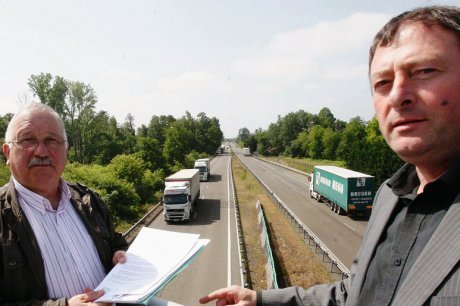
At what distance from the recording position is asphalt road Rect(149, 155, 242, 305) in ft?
46.0

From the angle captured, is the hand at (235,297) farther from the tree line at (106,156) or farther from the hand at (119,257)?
the tree line at (106,156)

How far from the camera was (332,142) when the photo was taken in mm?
89812

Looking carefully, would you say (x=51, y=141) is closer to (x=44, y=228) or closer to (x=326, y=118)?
(x=44, y=228)

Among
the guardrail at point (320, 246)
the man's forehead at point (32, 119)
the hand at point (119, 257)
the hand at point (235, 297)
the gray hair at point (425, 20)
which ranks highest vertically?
the gray hair at point (425, 20)

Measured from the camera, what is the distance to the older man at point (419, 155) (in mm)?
1654

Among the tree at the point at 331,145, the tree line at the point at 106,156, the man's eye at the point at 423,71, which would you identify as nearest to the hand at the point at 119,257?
the man's eye at the point at 423,71

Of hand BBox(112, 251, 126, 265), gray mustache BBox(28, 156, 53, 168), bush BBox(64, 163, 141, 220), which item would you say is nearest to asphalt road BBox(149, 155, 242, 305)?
hand BBox(112, 251, 126, 265)

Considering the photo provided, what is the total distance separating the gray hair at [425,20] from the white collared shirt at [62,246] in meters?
2.97

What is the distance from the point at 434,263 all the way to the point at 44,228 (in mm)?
2918

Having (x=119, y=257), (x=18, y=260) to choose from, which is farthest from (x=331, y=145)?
(x=18, y=260)

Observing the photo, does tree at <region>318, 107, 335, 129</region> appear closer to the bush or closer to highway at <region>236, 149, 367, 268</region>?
highway at <region>236, 149, 367, 268</region>

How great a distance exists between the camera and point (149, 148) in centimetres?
4662

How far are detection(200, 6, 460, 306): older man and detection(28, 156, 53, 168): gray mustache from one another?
2.73 meters

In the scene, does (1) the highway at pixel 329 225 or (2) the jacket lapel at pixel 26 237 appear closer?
(2) the jacket lapel at pixel 26 237
